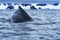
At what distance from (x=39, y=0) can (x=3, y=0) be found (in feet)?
22.6

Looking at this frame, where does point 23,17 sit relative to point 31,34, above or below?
above

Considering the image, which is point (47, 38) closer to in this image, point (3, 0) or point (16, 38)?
point (16, 38)

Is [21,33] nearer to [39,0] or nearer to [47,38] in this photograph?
[47,38]

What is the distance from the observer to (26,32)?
13.6m

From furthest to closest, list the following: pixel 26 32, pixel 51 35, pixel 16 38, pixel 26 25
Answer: pixel 26 25 < pixel 26 32 < pixel 51 35 < pixel 16 38

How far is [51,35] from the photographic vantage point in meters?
12.8

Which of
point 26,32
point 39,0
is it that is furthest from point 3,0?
point 26,32

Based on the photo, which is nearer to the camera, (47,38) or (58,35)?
(47,38)

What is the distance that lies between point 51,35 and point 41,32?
1.10 m

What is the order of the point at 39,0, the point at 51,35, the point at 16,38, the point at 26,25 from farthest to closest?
1. the point at 39,0
2. the point at 26,25
3. the point at 51,35
4. the point at 16,38

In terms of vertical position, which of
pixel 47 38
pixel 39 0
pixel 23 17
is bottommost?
pixel 47 38

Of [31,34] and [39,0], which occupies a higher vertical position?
[39,0]

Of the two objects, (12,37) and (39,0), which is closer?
(12,37)

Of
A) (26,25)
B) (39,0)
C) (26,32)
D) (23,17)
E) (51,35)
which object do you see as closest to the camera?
(51,35)
